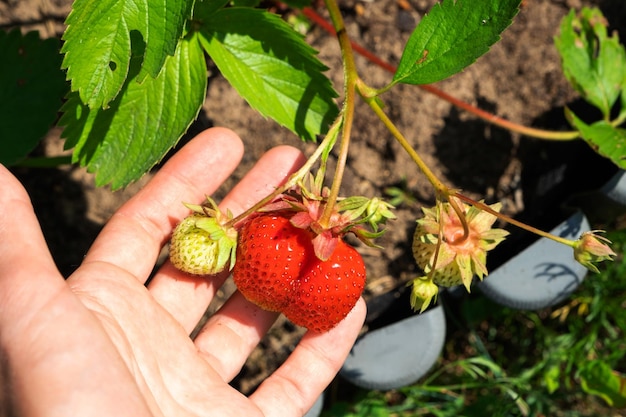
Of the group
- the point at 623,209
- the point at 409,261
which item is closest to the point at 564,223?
the point at 623,209

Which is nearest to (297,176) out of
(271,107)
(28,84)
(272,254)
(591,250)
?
(272,254)

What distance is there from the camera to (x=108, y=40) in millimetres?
1297

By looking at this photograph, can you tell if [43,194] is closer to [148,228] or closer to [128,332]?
[148,228]

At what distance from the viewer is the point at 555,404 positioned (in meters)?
2.26

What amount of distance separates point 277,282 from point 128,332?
1.04 feet

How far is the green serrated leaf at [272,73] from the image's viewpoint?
61.5 inches

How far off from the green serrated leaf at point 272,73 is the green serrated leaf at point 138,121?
66 mm

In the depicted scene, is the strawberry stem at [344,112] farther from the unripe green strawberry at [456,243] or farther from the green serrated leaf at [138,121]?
the green serrated leaf at [138,121]

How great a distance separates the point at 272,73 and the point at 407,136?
739 millimetres

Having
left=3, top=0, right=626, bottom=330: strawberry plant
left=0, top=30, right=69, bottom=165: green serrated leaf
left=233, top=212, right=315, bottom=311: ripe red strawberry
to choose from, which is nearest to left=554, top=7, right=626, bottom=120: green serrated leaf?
left=3, top=0, right=626, bottom=330: strawberry plant

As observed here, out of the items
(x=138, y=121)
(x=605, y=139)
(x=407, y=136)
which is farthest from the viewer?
(x=407, y=136)

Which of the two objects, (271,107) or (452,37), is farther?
(271,107)

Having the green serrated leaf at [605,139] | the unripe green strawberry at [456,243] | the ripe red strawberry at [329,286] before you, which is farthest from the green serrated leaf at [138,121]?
the green serrated leaf at [605,139]

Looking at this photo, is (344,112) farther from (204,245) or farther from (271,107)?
(204,245)
